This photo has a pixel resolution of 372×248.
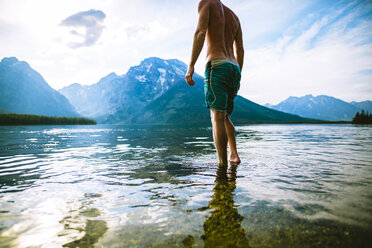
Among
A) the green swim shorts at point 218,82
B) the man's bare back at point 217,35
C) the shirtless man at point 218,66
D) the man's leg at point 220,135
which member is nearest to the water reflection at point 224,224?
the man's leg at point 220,135

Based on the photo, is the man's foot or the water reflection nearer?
the water reflection

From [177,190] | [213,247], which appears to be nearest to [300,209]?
[213,247]

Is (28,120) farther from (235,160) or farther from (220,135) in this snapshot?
(220,135)

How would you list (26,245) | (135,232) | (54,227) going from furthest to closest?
(54,227)
(135,232)
(26,245)

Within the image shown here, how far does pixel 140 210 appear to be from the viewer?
6.52ft

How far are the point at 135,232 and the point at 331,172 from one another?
10.8ft

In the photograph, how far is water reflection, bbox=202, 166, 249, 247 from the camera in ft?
4.50

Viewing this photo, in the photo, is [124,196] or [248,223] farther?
[124,196]

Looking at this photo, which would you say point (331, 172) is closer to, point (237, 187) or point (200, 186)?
point (237, 187)

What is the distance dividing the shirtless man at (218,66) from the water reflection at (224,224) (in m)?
1.85

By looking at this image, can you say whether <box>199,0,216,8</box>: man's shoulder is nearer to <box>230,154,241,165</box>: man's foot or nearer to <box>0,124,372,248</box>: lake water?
<box>230,154,241,165</box>: man's foot

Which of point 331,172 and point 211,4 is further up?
point 211,4

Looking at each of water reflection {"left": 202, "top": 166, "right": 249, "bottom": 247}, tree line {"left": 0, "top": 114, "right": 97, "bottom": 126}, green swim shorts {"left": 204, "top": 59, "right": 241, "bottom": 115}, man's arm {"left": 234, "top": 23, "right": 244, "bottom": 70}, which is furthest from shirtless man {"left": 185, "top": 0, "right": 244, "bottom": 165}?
tree line {"left": 0, "top": 114, "right": 97, "bottom": 126}

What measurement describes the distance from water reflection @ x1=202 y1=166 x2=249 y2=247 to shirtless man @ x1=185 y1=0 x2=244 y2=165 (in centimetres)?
185
